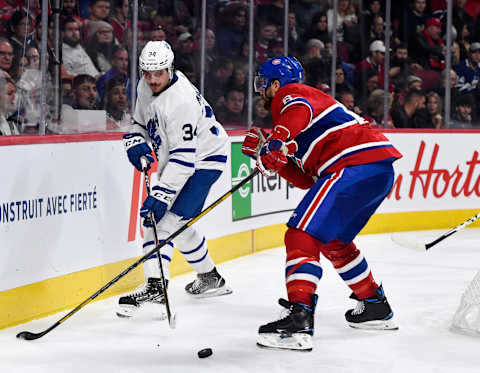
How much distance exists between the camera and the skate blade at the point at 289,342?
3.25 meters

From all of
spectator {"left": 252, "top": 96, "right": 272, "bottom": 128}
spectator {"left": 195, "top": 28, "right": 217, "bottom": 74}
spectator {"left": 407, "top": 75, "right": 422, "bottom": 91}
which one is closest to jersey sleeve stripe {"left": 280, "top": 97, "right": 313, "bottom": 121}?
spectator {"left": 195, "top": 28, "right": 217, "bottom": 74}

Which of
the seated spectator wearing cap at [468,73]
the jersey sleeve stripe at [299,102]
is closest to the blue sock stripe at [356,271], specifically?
the jersey sleeve stripe at [299,102]

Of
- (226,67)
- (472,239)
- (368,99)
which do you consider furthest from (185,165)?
(368,99)

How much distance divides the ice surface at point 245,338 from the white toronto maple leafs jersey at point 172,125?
651mm

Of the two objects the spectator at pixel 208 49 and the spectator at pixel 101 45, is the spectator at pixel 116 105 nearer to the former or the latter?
the spectator at pixel 101 45

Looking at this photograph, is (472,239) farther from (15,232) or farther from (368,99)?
(15,232)

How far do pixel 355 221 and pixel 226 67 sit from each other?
3427mm

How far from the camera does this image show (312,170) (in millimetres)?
3479

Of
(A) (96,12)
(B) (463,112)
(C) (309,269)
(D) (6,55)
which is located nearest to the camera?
(C) (309,269)

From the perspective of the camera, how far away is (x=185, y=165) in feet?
12.6

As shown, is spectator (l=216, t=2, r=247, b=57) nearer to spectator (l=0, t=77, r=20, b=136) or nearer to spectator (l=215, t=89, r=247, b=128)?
spectator (l=215, t=89, r=247, b=128)

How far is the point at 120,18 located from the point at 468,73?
3.70 meters

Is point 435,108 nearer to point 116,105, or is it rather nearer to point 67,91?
point 116,105

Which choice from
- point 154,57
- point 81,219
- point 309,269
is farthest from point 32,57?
point 309,269
